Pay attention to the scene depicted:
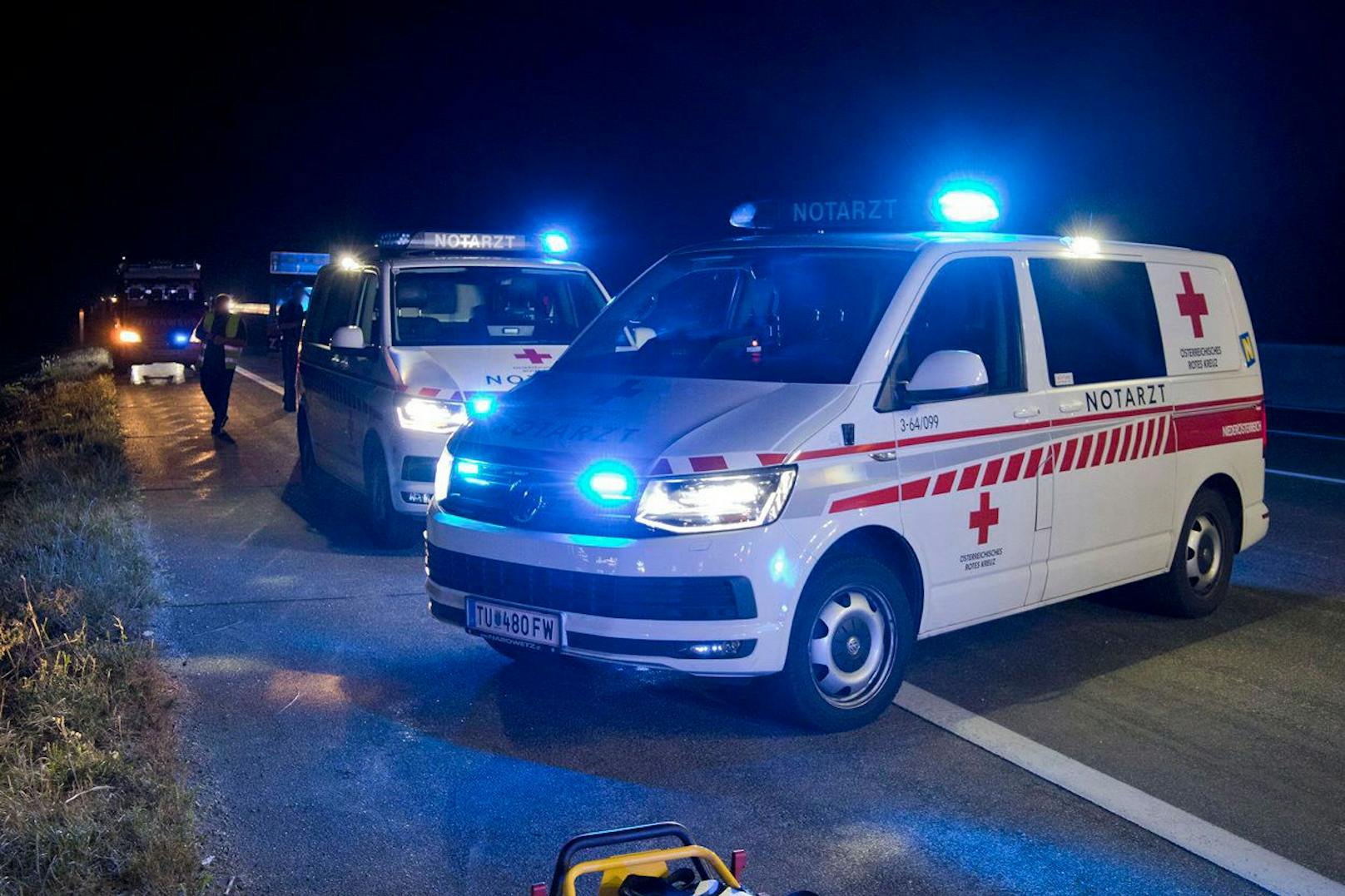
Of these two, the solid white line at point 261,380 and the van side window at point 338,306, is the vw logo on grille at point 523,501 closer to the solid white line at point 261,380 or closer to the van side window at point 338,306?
the van side window at point 338,306

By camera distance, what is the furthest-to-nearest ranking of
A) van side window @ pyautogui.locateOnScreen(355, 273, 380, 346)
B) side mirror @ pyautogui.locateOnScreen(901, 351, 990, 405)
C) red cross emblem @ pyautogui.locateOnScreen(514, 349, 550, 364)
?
van side window @ pyautogui.locateOnScreen(355, 273, 380, 346), red cross emblem @ pyautogui.locateOnScreen(514, 349, 550, 364), side mirror @ pyautogui.locateOnScreen(901, 351, 990, 405)

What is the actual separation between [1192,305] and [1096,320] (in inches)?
38.7

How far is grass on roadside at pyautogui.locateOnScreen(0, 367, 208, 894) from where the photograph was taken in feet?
14.0

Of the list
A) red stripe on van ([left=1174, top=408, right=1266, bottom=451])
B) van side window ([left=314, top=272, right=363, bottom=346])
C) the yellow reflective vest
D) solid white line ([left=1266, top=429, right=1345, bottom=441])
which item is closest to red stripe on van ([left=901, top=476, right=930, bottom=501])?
red stripe on van ([left=1174, top=408, right=1266, bottom=451])

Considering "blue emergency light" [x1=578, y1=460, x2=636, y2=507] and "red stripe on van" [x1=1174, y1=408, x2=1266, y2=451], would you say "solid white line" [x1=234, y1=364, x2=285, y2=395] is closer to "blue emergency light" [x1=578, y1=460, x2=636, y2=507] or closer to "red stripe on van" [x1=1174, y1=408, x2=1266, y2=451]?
"red stripe on van" [x1=1174, y1=408, x2=1266, y2=451]

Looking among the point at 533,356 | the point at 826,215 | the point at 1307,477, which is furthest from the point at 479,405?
the point at 1307,477

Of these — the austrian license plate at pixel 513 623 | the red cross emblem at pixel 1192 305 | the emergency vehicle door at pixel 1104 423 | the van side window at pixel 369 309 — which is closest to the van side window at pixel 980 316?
the emergency vehicle door at pixel 1104 423

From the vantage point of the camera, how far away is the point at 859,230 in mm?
7203

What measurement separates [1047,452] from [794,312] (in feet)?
4.22

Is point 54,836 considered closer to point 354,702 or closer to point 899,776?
point 354,702

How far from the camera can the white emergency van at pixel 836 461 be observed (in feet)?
17.8

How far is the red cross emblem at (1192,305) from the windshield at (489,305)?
4.23 meters

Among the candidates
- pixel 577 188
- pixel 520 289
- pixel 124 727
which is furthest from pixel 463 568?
pixel 577 188

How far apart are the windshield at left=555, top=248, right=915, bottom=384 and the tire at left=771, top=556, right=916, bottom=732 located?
0.81 metres
